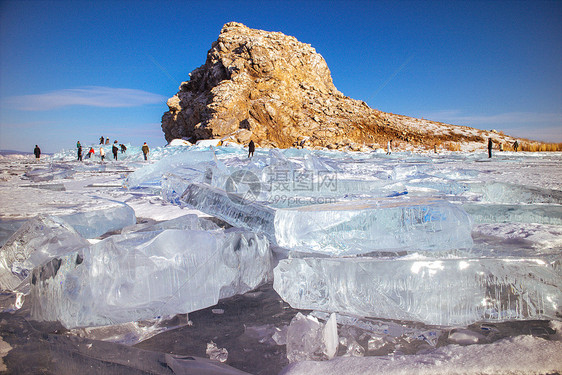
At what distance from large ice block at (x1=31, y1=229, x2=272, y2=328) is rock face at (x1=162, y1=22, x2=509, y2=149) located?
2014 cm

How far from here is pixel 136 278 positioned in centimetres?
Answer: 92

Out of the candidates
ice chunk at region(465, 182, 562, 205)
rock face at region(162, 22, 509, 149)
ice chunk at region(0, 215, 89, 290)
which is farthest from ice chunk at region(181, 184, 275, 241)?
rock face at region(162, 22, 509, 149)

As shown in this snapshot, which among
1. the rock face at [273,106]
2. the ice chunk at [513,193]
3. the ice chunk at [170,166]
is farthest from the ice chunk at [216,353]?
the rock face at [273,106]

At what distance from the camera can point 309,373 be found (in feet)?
2.32

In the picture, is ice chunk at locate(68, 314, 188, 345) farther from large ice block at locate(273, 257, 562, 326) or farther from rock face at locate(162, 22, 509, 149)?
rock face at locate(162, 22, 509, 149)

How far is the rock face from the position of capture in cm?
2300

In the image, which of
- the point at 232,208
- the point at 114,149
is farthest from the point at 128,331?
the point at 114,149

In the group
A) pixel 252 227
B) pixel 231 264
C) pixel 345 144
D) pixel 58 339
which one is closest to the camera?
pixel 58 339

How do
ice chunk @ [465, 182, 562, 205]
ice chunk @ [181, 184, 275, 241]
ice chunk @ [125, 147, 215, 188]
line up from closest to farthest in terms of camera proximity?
ice chunk @ [181, 184, 275, 241]
ice chunk @ [465, 182, 562, 205]
ice chunk @ [125, 147, 215, 188]

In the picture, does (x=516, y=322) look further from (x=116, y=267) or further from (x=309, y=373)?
(x=116, y=267)

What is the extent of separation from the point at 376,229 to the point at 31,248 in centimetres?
127

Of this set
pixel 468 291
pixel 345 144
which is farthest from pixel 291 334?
pixel 345 144

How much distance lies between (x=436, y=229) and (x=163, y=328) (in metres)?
0.96

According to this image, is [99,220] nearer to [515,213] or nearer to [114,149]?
[515,213]
